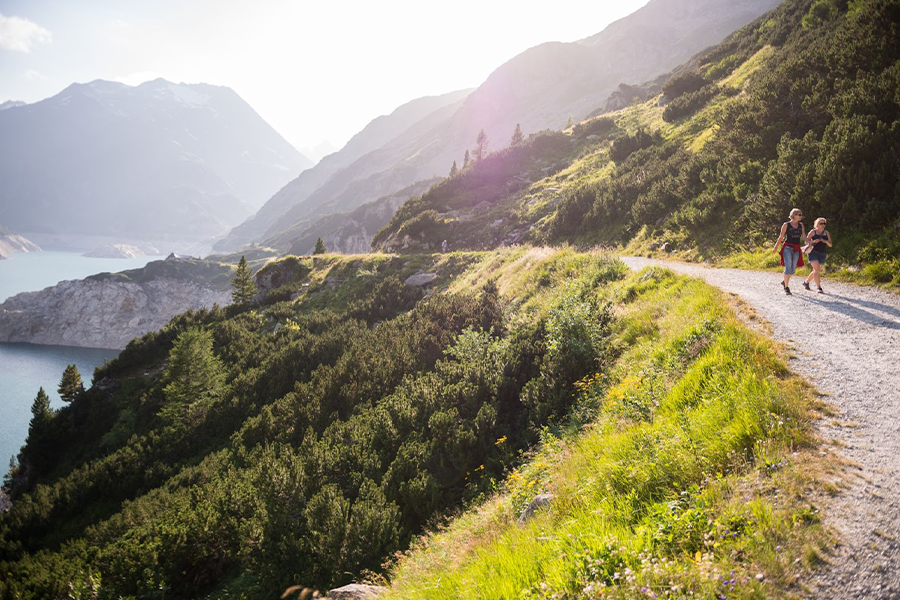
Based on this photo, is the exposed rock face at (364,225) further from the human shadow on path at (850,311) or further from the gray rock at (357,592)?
the gray rock at (357,592)

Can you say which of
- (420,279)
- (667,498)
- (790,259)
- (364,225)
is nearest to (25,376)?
(364,225)

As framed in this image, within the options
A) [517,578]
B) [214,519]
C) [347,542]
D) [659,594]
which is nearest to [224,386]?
[214,519]

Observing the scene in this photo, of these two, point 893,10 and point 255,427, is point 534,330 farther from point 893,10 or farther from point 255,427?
point 893,10

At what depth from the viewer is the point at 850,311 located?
728 centimetres

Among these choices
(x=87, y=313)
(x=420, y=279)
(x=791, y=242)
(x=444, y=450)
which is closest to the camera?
(x=444, y=450)

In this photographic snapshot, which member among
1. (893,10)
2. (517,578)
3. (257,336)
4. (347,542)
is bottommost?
(347,542)

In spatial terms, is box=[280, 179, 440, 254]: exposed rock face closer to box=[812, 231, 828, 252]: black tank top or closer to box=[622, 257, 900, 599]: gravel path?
box=[812, 231, 828, 252]: black tank top

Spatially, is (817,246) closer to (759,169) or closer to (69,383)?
(759,169)

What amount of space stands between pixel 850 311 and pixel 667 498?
6995 mm

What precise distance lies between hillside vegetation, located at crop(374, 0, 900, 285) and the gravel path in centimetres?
227

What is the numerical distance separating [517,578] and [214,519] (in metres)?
6.16

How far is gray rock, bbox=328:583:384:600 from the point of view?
4537 millimetres

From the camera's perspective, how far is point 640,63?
18700cm

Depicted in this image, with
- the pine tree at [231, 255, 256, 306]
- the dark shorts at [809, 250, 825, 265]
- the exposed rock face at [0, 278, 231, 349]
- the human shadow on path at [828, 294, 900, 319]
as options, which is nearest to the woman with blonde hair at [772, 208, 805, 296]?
the dark shorts at [809, 250, 825, 265]
